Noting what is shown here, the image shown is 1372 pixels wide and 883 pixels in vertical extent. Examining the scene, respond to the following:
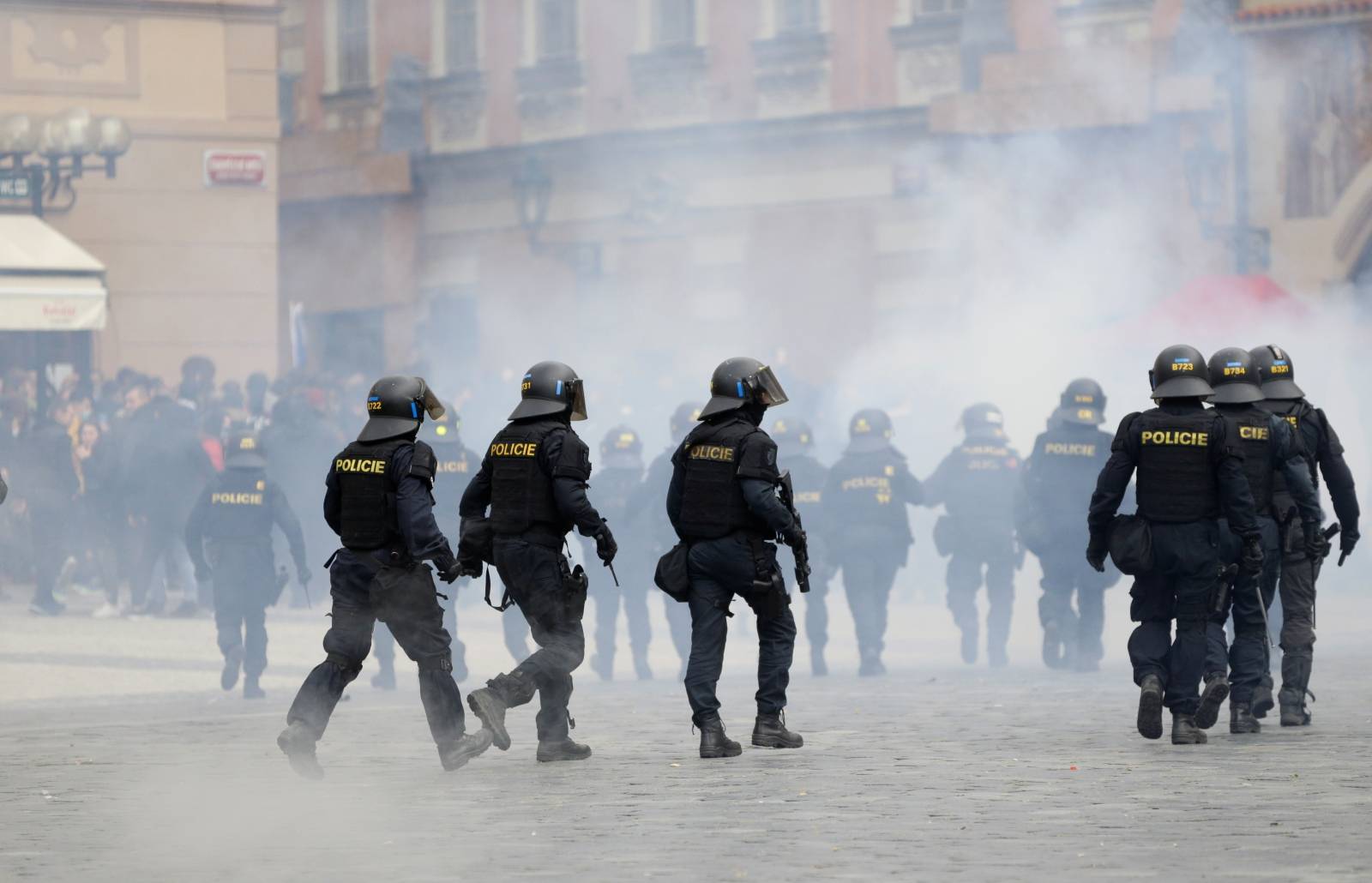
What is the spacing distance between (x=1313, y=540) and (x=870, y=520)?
193 inches

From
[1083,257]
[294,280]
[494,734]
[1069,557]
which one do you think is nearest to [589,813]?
[494,734]

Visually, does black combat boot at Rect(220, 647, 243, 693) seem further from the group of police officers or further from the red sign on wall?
the red sign on wall

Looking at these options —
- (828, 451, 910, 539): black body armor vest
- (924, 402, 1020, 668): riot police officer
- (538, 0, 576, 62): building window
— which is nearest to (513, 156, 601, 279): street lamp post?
(538, 0, 576, 62): building window

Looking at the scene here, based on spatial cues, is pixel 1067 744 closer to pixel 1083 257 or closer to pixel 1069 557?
pixel 1069 557

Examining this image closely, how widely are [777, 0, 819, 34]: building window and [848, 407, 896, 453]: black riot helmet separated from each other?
14.2m

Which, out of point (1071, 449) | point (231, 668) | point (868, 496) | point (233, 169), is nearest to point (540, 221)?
point (233, 169)

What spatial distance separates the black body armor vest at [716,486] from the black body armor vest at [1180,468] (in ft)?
5.40

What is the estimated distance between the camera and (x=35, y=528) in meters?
19.7

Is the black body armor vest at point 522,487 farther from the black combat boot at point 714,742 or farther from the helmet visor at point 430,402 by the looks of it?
the black combat boot at point 714,742

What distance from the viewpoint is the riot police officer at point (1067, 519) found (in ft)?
52.4

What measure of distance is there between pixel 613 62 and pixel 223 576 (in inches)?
712

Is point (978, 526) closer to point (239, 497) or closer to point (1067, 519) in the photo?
point (1067, 519)

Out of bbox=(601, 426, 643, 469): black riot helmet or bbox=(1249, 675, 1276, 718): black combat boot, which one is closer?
bbox=(1249, 675, 1276, 718): black combat boot

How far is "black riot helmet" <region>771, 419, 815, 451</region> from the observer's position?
1719 centimetres
